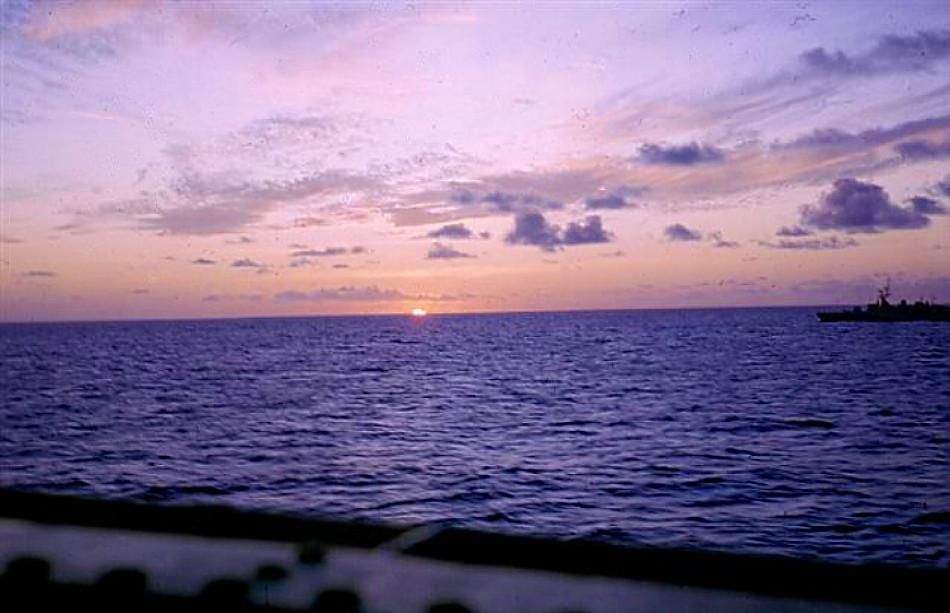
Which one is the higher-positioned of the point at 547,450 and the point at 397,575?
the point at 397,575

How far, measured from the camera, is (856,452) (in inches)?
1486

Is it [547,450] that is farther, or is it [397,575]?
[547,450]

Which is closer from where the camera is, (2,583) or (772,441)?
(2,583)

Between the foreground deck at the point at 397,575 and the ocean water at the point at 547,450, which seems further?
the ocean water at the point at 547,450

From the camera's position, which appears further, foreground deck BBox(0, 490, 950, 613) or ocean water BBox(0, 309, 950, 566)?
ocean water BBox(0, 309, 950, 566)

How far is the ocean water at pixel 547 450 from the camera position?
2556 centimetres

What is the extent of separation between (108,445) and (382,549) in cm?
3844

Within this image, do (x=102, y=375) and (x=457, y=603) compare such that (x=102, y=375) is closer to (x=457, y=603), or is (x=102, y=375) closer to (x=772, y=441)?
(x=772, y=441)

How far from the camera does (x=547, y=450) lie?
1539 inches

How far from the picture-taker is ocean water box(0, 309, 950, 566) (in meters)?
25.6

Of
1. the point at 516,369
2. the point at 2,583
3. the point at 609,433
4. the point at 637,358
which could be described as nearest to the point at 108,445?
the point at 609,433

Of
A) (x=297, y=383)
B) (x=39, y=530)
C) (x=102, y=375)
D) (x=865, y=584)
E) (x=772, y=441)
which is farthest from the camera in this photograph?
(x=102, y=375)

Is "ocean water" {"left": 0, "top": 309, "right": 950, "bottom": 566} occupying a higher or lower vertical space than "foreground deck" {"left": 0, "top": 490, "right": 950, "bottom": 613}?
lower

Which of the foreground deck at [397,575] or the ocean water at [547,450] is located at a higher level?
the foreground deck at [397,575]
